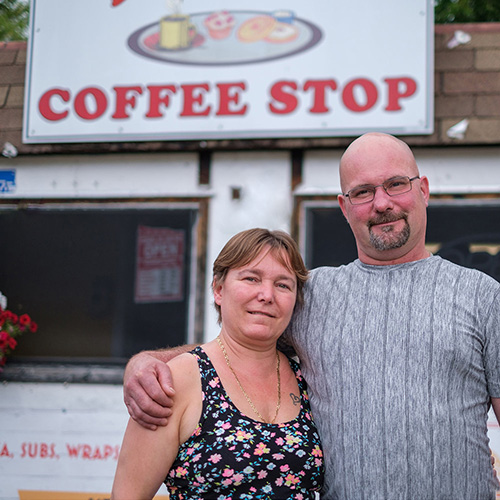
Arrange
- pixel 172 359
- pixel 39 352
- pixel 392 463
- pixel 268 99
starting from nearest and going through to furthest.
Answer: pixel 392 463
pixel 172 359
pixel 268 99
pixel 39 352

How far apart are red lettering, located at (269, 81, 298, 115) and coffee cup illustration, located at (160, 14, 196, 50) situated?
2.73ft

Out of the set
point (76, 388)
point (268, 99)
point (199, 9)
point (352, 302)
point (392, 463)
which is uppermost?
point (199, 9)

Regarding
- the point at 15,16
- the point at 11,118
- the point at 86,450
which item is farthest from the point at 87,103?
the point at 15,16

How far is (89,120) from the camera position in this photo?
14.8 feet

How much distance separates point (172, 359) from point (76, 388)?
9.07 ft

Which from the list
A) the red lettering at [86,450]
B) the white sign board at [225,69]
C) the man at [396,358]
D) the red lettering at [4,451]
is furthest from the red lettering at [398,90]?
the red lettering at [4,451]

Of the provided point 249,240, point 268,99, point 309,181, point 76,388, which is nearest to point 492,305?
point 249,240

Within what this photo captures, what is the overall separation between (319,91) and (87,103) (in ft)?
6.18

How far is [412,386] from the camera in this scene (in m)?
1.85

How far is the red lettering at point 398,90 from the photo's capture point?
164 inches

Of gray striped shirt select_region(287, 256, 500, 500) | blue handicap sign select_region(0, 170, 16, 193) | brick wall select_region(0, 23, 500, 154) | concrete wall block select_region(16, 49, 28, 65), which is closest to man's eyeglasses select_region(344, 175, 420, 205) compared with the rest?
gray striped shirt select_region(287, 256, 500, 500)

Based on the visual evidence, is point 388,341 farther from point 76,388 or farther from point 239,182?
point 76,388

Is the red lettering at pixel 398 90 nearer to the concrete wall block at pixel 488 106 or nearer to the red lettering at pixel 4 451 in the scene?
the concrete wall block at pixel 488 106

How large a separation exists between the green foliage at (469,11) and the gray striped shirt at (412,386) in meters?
10.1
